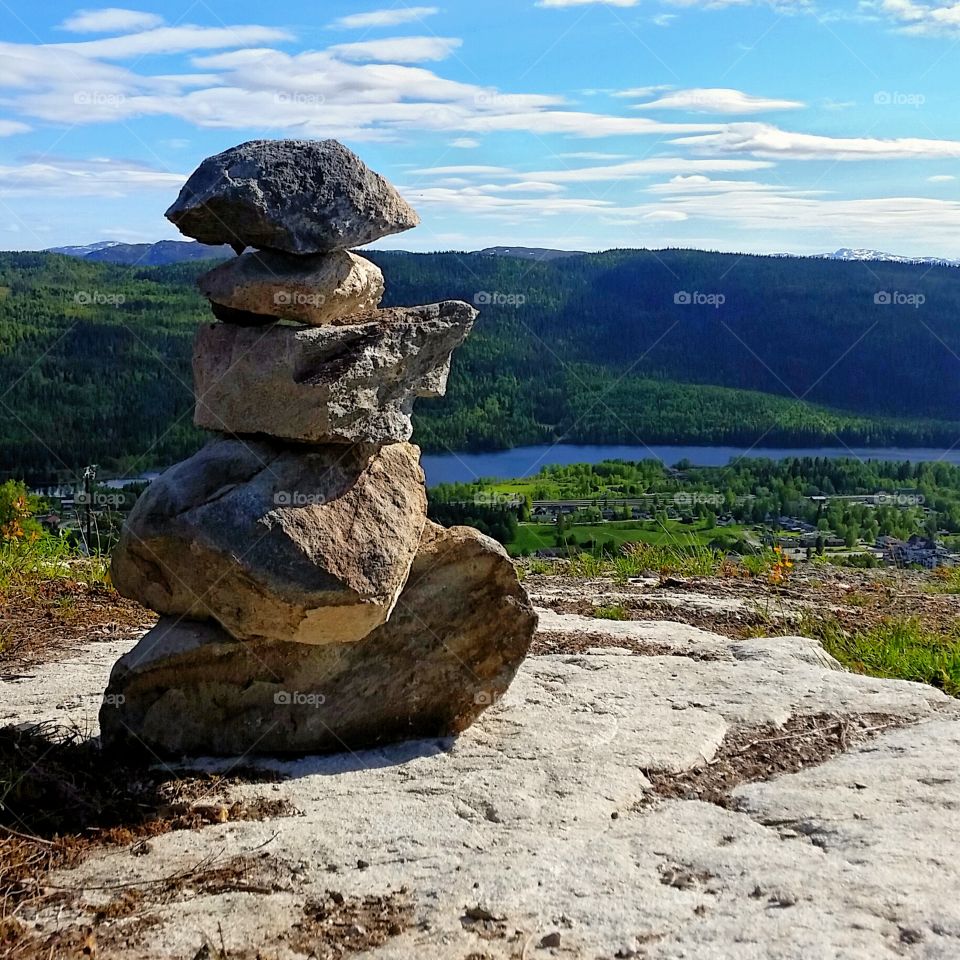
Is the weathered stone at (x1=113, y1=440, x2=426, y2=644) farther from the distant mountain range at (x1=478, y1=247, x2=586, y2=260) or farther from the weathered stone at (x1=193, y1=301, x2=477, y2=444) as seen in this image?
the distant mountain range at (x1=478, y1=247, x2=586, y2=260)

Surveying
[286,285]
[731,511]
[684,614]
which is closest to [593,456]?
[731,511]

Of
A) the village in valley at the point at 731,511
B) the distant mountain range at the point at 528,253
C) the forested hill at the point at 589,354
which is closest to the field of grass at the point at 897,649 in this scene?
the village in valley at the point at 731,511

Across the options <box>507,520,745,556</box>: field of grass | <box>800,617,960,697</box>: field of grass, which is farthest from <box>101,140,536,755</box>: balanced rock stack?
<box>507,520,745,556</box>: field of grass

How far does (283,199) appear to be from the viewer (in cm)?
694

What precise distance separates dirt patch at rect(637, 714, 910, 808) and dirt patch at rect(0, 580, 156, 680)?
19.5ft

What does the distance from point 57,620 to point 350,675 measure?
511 cm

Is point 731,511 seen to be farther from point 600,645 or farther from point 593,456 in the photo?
point 593,456

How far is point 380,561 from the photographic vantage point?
275 inches

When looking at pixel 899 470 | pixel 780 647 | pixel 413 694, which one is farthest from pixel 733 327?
pixel 413 694

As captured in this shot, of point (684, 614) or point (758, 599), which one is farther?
point (758, 599)

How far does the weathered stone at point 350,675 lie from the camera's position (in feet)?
23.6

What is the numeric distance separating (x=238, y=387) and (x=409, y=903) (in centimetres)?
367

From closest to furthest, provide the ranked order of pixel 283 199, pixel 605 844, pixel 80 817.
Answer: pixel 605 844
pixel 80 817
pixel 283 199

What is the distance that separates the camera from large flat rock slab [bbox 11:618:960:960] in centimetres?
466
